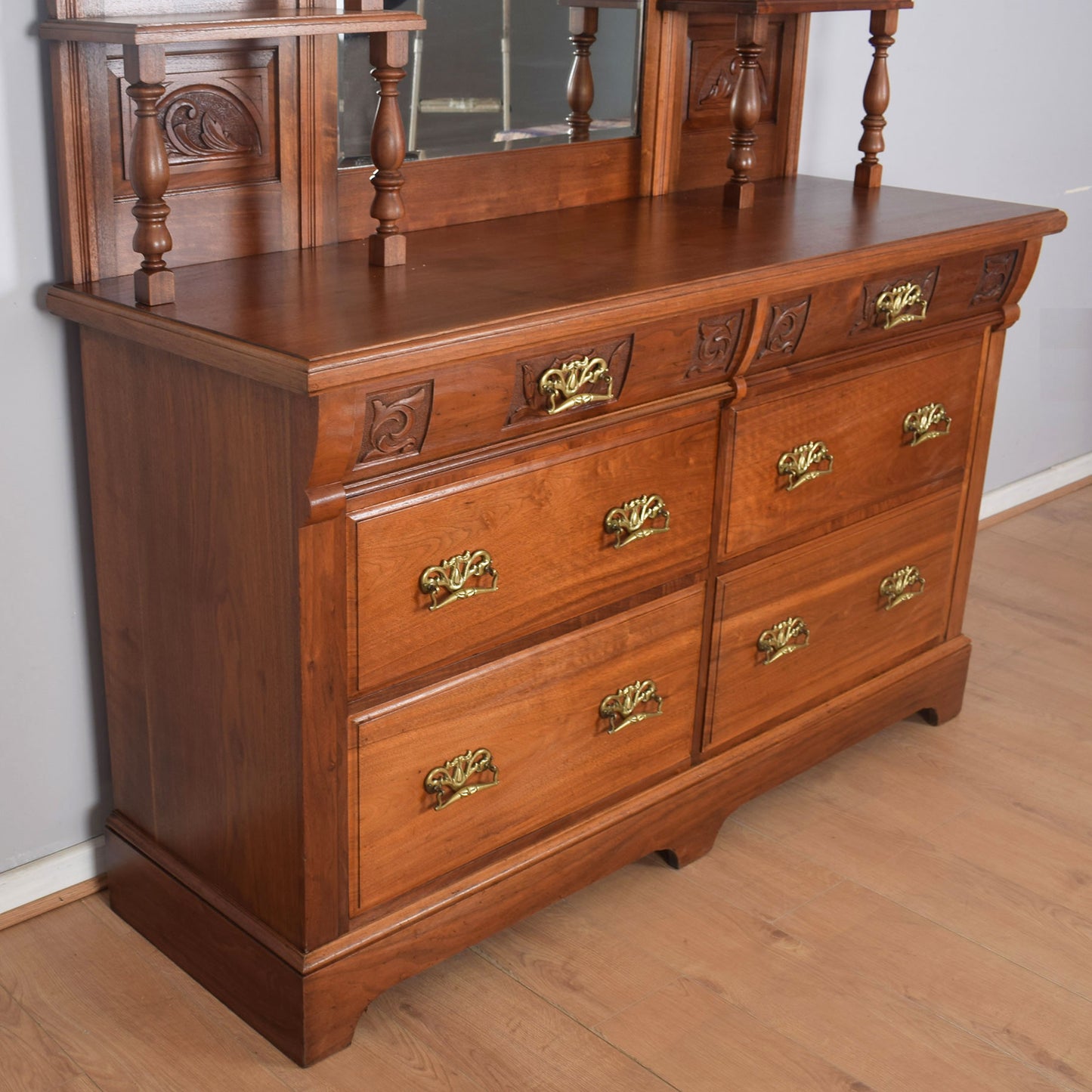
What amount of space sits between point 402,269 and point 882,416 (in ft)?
3.11

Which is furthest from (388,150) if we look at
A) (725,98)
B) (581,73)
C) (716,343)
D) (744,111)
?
(725,98)

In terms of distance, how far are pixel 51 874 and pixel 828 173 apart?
7.04 ft

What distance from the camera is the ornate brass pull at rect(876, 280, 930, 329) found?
232 cm

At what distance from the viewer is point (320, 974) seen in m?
1.88

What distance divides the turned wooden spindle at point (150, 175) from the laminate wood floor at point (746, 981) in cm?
102

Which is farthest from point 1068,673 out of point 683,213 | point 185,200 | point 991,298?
point 185,200

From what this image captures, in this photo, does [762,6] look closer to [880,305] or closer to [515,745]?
[880,305]

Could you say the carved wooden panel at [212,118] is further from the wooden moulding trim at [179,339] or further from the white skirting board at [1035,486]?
the white skirting board at [1035,486]

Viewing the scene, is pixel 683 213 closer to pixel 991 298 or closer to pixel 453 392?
pixel 991 298

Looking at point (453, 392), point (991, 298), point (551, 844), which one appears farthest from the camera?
point (991, 298)

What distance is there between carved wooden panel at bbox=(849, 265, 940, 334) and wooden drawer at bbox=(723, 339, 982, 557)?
97 millimetres

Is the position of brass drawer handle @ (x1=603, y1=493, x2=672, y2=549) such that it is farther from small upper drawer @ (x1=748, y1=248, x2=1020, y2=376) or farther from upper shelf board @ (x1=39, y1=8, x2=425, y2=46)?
upper shelf board @ (x1=39, y1=8, x2=425, y2=46)

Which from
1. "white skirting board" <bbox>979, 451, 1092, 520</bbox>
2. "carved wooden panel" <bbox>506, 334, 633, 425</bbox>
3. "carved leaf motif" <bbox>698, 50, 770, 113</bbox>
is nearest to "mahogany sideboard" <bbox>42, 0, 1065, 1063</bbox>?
"carved wooden panel" <bbox>506, 334, 633, 425</bbox>

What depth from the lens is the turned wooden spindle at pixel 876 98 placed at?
106 inches
